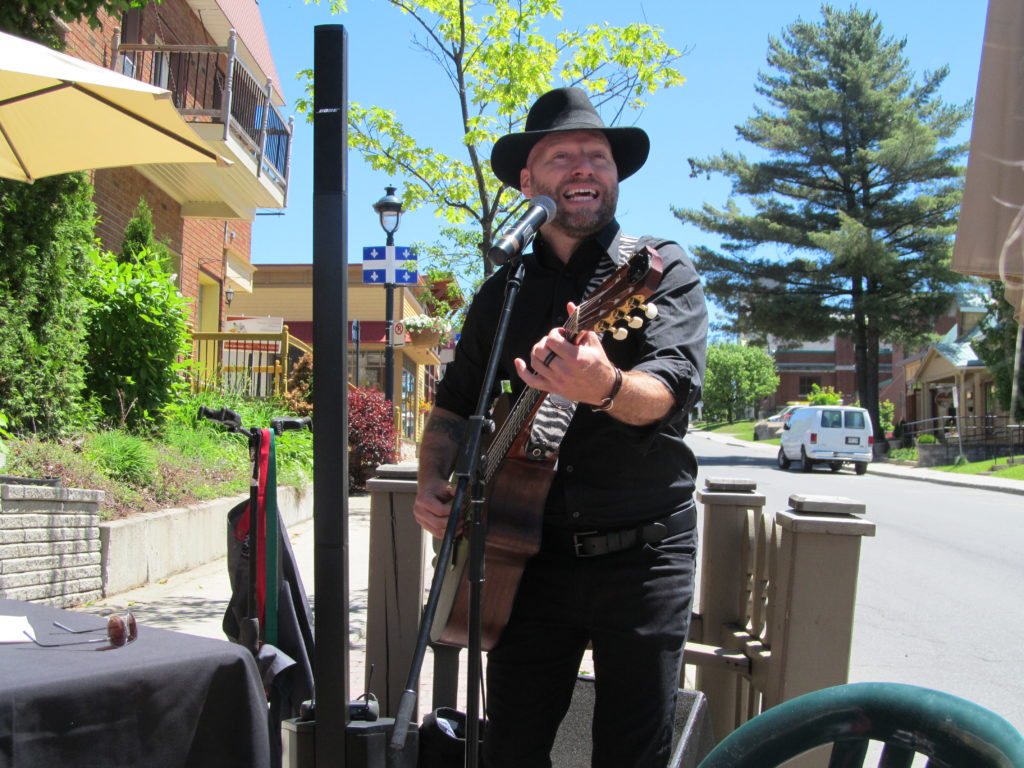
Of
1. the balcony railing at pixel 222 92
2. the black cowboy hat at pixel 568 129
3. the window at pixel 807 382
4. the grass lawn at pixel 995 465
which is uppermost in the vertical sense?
the balcony railing at pixel 222 92

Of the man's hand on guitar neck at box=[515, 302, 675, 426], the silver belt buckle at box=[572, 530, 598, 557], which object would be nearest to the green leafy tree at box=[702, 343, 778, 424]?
the silver belt buckle at box=[572, 530, 598, 557]

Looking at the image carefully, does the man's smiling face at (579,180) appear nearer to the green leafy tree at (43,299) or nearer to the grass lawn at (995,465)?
the green leafy tree at (43,299)

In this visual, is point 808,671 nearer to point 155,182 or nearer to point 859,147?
point 155,182

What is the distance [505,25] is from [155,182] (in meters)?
9.27

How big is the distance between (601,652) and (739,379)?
8896 centimetres

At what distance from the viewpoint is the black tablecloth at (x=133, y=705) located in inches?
76.0

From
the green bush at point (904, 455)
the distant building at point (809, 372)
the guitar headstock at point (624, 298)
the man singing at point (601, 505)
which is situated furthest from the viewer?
the distant building at point (809, 372)

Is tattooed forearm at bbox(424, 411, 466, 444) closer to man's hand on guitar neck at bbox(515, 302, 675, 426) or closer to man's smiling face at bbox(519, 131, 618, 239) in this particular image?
man's smiling face at bbox(519, 131, 618, 239)

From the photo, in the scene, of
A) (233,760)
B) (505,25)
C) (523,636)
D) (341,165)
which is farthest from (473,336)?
(505,25)

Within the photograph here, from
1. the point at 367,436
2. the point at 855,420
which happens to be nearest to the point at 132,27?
the point at 367,436

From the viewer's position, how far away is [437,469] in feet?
9.02

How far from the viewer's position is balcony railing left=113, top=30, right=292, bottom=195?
13.0m

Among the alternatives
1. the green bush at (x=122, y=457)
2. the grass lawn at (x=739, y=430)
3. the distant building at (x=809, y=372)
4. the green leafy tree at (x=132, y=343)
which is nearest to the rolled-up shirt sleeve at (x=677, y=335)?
the green bush at (x=122, y=457)

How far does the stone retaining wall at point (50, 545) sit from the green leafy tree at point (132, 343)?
3.68 meters
